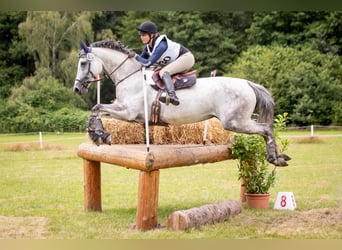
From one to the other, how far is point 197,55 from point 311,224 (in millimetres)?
4864

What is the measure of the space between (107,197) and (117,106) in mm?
1663

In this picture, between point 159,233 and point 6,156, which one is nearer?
point 159,233

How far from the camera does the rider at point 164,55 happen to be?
13.0 ft

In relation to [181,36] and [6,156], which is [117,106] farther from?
[181,36]

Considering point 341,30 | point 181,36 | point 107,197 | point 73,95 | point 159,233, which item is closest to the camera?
point 159,233

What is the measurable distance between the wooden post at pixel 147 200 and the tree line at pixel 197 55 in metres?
3.24

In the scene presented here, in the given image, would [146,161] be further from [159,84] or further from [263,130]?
[263,130]

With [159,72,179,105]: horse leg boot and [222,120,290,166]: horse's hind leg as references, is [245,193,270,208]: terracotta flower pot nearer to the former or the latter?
[222,120,290,166]: horse's hind leg

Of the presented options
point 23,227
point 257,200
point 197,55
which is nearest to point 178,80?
point 257,200

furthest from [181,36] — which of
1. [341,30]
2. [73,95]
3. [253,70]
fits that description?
[341,30]

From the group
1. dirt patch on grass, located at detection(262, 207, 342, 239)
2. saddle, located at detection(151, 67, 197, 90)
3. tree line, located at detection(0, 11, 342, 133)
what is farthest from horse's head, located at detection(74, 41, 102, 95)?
tree line, located at detection(0, 11, 342, 133)

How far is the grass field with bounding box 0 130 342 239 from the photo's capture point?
13.4ft

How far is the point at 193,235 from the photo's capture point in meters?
3.83

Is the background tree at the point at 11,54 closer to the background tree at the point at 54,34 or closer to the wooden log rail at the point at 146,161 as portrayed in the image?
the background tree at the point at 54,34
